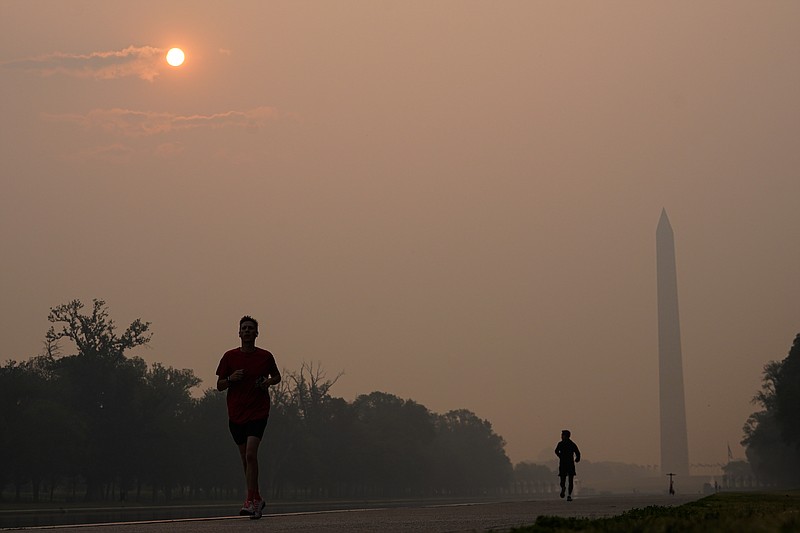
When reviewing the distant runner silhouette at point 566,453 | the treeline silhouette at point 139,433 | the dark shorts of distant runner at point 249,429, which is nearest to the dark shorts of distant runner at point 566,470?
the distant runner silhouette at point 566,453

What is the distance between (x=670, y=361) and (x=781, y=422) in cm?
9417

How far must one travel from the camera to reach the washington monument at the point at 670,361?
181m

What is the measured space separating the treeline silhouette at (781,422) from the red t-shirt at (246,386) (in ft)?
256

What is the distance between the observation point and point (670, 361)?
611 feet

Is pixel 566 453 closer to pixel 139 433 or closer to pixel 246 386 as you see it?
pixel 246 386

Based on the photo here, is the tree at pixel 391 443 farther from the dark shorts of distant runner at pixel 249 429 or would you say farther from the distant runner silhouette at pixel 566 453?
the dark shorts of distant runner at pixel 249 429

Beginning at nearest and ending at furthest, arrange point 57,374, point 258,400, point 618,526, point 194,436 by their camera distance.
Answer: point 618,526
point 258,400
point 57,374
point 194,436

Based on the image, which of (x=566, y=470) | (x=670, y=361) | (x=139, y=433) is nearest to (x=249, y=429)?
(x=566, y=470)

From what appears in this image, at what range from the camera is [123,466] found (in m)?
87.8

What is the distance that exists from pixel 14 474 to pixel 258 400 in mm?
72207

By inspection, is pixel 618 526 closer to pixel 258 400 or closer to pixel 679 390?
pixel 258 400

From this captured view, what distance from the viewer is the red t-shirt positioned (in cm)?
1433

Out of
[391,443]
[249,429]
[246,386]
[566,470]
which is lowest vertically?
[566,470]

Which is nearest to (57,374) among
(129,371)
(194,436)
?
(129,371)
